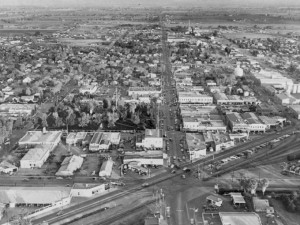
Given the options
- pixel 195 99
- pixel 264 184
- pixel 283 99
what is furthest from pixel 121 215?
pixel 283 99

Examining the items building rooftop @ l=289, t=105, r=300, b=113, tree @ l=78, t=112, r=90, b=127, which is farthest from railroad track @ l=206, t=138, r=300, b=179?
tree @ l=78, t=112, r=90, b=127

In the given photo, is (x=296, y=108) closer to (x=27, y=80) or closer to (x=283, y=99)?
(x=283, y=99)

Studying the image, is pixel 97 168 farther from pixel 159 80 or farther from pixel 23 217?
pixel 159 80

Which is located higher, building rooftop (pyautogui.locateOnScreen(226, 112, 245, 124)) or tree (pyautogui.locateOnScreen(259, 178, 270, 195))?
building rooftop (pyautogui.locateOnScreen(226, 112, 245, 124))

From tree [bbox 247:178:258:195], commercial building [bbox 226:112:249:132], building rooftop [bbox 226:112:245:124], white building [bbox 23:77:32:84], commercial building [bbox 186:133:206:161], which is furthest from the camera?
white building [bbox 23:77:32:84]

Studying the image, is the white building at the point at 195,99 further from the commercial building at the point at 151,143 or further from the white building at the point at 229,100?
the commercial building at the point at 151,143

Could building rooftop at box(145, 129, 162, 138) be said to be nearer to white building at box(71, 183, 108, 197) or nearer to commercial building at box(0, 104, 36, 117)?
white building at box(71, 183, 108, 197)

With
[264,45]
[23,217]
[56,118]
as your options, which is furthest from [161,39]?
[23,217]
